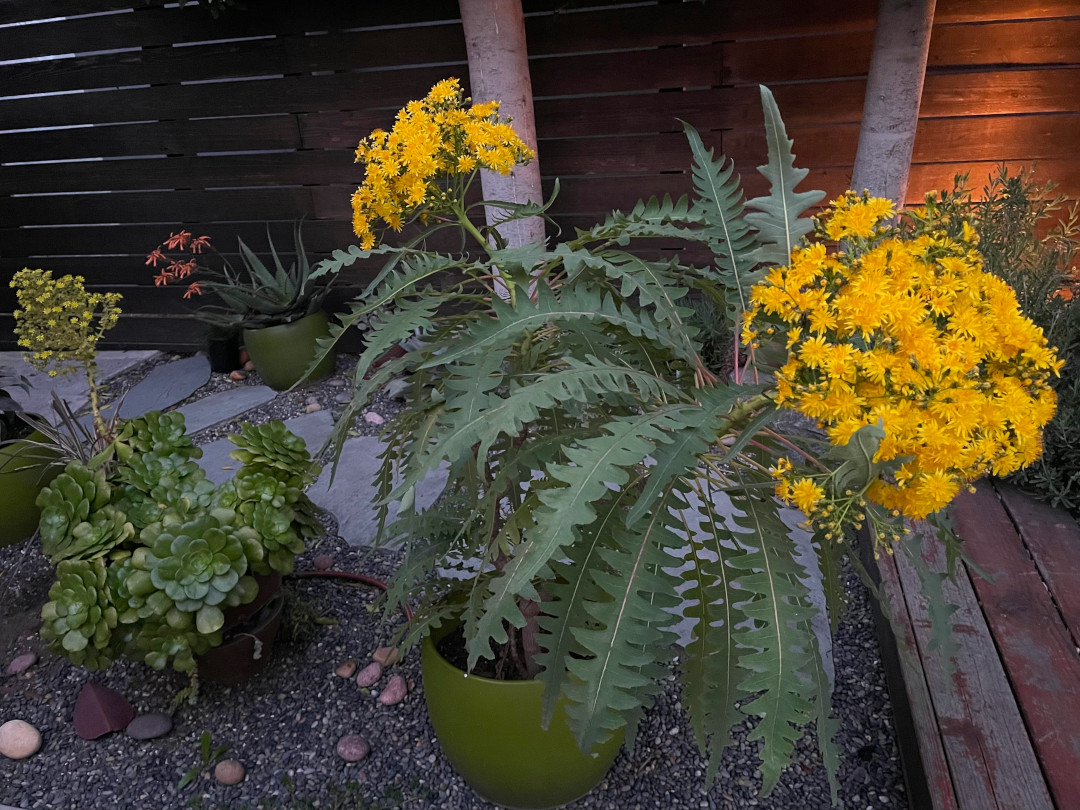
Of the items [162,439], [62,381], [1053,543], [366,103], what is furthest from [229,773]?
[62,381]

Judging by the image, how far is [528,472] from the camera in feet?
3.53

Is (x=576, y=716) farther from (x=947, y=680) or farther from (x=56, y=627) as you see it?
(x=56, y=627)

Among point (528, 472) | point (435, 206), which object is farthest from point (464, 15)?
point (528, 472)

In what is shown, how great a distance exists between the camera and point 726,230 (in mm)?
1071

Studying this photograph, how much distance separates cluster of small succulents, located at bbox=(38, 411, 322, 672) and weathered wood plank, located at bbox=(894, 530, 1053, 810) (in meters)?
1.26

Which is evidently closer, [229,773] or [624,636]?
[624,636]

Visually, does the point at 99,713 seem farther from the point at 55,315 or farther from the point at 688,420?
the point at 688,420

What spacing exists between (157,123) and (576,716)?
3.85m

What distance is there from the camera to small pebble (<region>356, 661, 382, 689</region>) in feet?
5.55

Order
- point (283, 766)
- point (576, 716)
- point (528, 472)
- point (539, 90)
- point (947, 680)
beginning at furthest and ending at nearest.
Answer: point (539, 90)
point (283, 766)
point (947, 680)
point (528, 472)
point (576, 716)

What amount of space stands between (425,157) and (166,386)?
299cm

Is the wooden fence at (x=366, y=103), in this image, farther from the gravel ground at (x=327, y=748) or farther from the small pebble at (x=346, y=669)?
the small pebble at (x=346, y=669)

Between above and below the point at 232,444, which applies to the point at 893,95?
above

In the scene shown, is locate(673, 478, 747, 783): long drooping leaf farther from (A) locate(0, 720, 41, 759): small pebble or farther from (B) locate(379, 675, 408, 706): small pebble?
(A) locate(0, 720, 41, 759): small pebble
